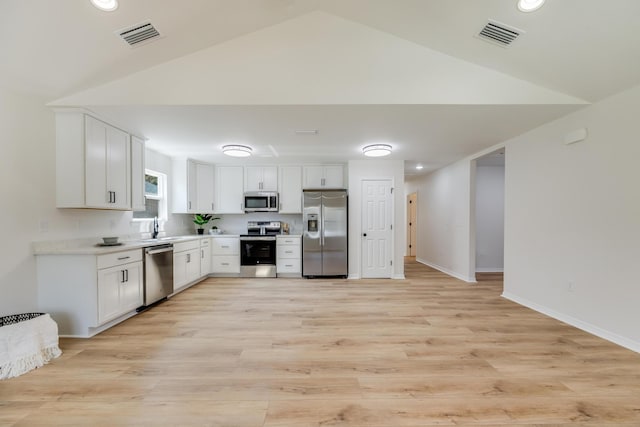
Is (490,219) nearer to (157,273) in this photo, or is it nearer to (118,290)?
(157,273)

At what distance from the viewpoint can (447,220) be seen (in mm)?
5812

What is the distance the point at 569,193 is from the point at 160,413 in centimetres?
457

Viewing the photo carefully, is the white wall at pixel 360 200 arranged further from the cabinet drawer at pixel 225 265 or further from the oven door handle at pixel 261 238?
the cabinet drawer at pixel 225 265

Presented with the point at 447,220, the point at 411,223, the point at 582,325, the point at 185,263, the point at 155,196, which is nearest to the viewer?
the point at 582,325

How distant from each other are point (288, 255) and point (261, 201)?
4.46 ft

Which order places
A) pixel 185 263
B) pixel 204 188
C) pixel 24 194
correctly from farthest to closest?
pixel 204 188 < pixel 185 263 < pixel 24 194

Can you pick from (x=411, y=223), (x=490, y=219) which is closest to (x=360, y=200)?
(x=490, y=219)

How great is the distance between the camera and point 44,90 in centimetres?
257

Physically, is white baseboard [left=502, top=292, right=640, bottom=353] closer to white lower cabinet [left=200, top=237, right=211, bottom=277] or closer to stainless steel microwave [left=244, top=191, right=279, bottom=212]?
stainless steel microwave [left=244, top=191, right=279, bottom=212]

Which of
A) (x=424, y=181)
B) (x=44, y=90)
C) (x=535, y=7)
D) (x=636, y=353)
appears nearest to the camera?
(x=535, y=7)

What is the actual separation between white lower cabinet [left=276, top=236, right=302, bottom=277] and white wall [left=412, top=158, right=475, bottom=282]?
11.0ft

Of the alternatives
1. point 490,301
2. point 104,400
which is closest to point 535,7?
point 490,301

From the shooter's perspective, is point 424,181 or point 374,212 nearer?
point 374,212

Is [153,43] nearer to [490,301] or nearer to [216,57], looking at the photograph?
[216,57]
